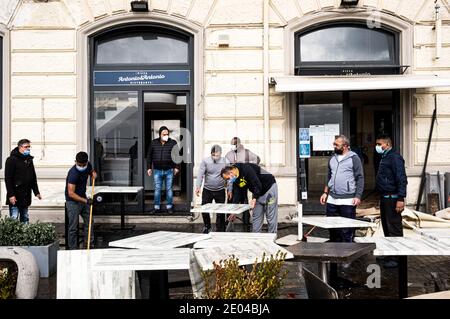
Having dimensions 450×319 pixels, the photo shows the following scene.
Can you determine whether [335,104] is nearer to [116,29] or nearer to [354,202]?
[354,202]

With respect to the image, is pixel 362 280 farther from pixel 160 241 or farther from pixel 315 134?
pixel 315 134

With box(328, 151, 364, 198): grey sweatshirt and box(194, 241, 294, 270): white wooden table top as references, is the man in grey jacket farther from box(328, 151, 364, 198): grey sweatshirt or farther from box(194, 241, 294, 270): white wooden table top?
box(194, 241, 294, 270): white wooden table top

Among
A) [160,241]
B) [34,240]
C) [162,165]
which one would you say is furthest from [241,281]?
[162,165]

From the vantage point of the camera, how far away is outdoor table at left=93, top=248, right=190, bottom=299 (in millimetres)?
3515

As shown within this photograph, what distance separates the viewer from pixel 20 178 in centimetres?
816

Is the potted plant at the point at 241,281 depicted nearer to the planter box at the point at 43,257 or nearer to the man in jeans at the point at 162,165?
the planter box at the point at 43,257

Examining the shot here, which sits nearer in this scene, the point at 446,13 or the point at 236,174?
the point at 236,174

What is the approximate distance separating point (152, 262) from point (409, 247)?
7.34ft

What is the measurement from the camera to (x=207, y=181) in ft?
29.5

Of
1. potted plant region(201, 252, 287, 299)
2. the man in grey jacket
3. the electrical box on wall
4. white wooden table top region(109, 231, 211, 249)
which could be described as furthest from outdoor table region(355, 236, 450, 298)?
the electrical box on wall
